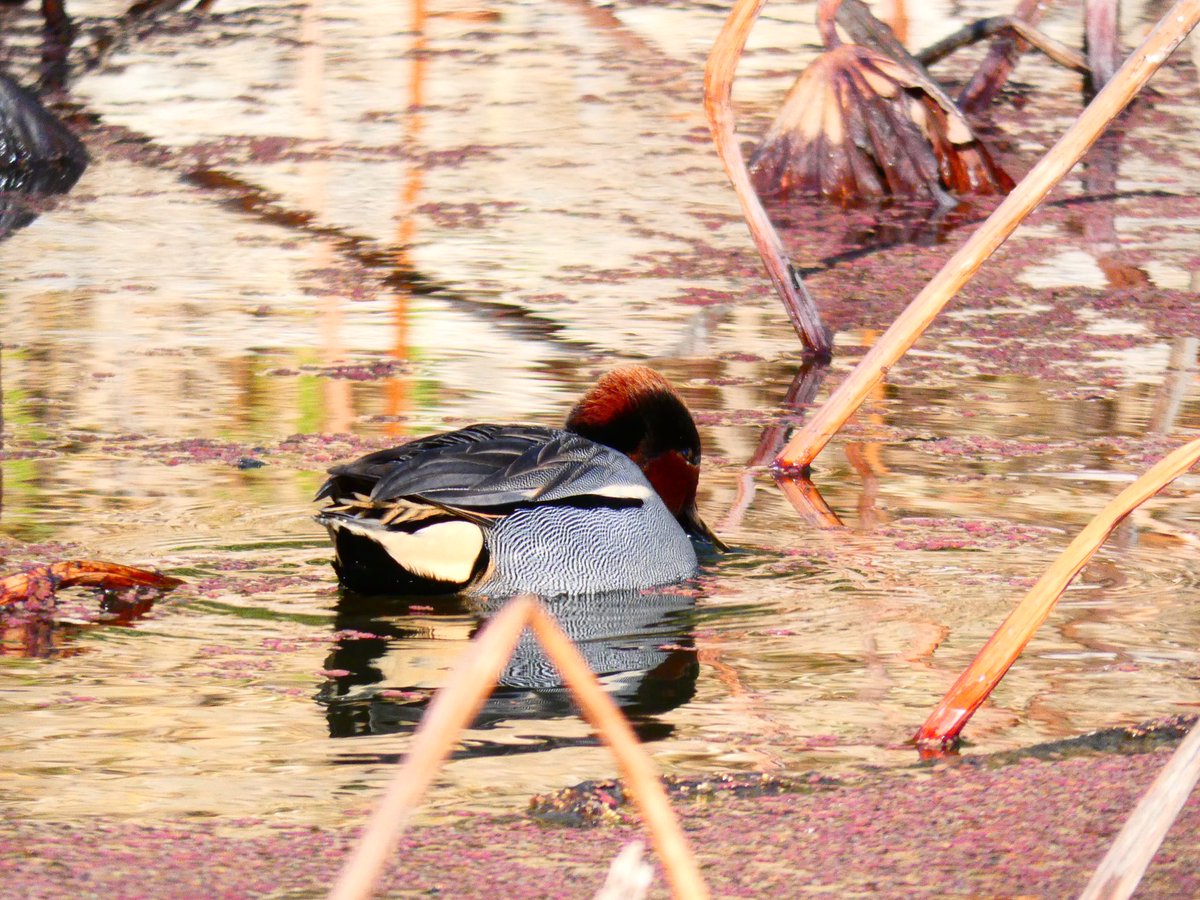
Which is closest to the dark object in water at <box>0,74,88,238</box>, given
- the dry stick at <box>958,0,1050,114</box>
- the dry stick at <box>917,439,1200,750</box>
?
the dry stick at <box>958,0,1050,114</box>

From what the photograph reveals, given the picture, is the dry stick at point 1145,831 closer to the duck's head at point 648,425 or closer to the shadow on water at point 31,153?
the duck's head at point 648,425

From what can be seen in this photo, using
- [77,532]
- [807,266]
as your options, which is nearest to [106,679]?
[77,532]

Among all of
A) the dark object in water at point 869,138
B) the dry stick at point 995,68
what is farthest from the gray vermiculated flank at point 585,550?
the dry stick at point 995,68

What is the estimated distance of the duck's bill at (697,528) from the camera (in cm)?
610

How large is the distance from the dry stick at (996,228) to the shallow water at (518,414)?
250mm

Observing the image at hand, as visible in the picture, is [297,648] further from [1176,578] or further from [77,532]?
[1176,578]

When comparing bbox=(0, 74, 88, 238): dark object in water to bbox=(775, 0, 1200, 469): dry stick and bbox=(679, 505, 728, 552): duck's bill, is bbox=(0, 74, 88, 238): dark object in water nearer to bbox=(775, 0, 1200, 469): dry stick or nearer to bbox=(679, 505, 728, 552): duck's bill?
bbox=(775, 0, 1200, 469): dry stick

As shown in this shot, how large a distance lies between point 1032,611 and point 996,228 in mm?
1928

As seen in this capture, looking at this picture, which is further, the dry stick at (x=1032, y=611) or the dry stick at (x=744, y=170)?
the dry stick at (x=744, y=170)

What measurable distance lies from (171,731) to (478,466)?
1.49 metres

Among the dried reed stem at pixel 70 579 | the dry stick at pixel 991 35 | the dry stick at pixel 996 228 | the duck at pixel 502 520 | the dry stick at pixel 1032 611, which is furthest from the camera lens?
the dry stick at pixel 991 35

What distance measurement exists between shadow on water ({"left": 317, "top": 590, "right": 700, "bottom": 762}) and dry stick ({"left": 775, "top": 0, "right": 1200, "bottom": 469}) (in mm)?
1088

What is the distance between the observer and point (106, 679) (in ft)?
15.7

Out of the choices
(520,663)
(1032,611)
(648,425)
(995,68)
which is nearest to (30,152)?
(995,68)
